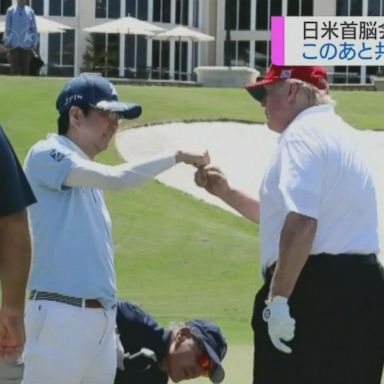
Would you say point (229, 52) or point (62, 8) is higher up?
point (62, 8)

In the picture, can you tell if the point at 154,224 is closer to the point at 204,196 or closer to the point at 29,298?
the point at 204,196

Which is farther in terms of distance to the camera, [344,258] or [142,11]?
[142,11]

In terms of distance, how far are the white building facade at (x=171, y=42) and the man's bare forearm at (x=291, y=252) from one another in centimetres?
5398

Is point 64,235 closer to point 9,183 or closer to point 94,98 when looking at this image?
point 94,98

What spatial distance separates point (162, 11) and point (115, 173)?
59.4 meters

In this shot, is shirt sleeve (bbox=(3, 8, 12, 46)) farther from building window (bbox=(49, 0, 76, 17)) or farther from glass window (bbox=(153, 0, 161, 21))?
glass window (bbox=(153, 0, 161, 21))

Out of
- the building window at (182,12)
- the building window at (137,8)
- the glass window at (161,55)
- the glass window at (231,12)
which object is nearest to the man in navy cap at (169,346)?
the glass window at (161,55)

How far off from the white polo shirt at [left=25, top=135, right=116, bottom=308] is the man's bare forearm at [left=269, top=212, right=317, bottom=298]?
28.8 inches

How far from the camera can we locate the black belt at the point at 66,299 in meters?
5.78

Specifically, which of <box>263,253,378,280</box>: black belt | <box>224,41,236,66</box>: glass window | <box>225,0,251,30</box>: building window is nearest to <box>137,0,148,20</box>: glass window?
<box>224,41,236,66</box>: glass window

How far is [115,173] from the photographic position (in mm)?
5898

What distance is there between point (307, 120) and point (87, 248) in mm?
1066

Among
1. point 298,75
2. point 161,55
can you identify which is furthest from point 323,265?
point 161,55

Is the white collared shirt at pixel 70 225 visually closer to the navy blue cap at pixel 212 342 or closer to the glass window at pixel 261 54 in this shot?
the navy blue cap at pixel 212 342
